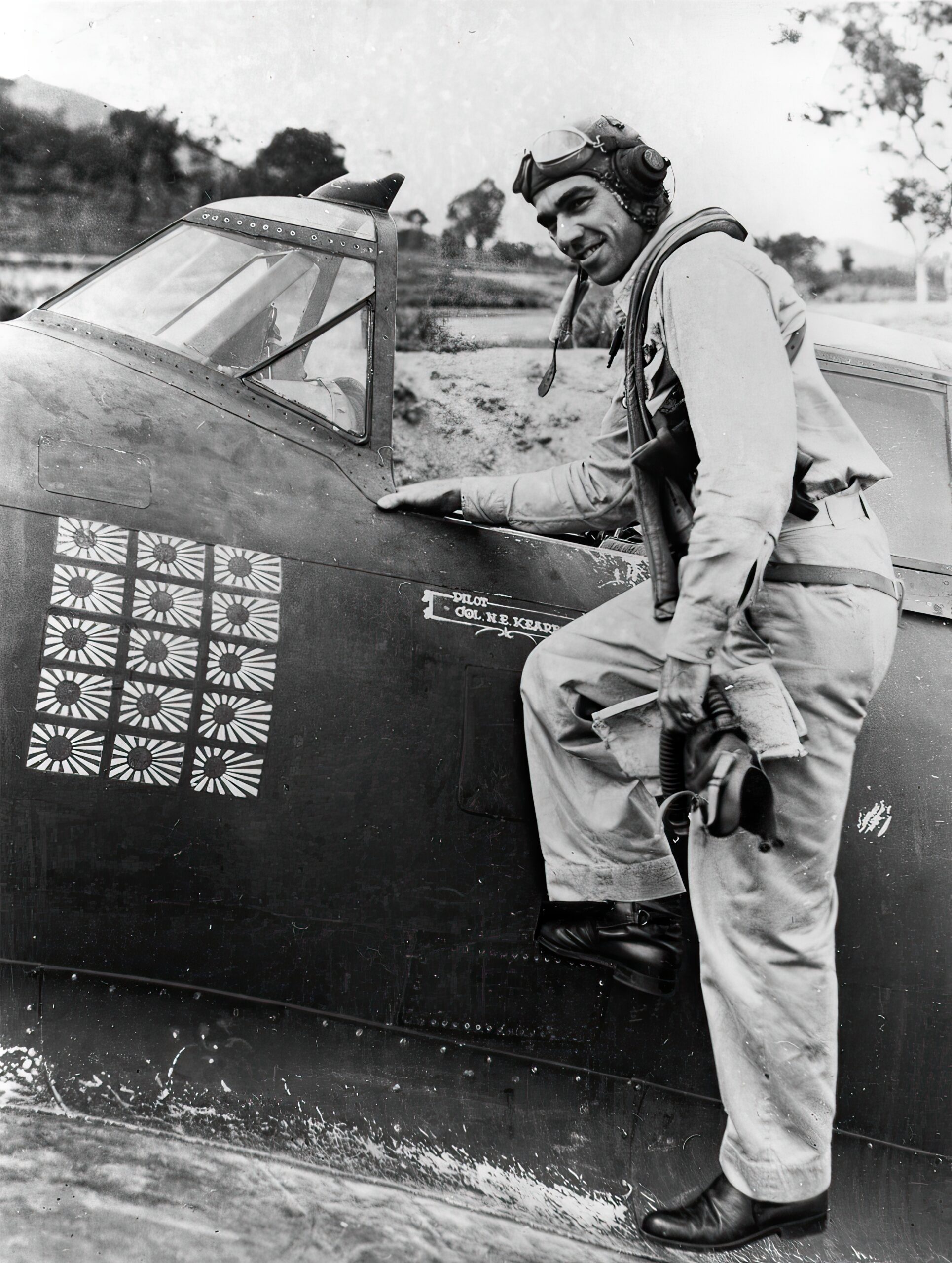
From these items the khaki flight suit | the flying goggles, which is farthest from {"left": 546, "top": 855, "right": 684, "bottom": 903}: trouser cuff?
the flying goggles

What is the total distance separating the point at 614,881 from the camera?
8.56 feet

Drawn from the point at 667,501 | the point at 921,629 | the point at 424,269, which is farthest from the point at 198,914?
the point at 424,269

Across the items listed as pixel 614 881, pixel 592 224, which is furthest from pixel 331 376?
pixel 614 881

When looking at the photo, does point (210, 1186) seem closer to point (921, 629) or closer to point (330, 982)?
point (330, 982)

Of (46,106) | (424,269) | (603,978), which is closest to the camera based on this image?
(603,978)

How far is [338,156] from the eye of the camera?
6859 mm

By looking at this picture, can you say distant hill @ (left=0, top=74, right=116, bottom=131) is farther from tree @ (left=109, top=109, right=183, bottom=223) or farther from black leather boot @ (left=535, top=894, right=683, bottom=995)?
black leather boot @ (left=535, top=894, right=683, bottom=995)

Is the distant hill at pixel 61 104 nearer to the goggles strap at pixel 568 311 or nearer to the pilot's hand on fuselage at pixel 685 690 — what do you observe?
the goggles strap at pixel 568 311

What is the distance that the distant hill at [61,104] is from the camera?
14.5ft

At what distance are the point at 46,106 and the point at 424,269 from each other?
4.33 metres

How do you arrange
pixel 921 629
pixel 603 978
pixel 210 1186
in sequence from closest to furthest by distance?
pixel 210 1186 < pixel 603 978 < pixel 921 629

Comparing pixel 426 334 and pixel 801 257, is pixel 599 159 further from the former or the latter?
pixel 801 257

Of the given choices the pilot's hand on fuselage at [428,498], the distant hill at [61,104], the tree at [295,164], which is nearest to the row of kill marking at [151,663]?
the pilot's hand on fuselage at [428,498]

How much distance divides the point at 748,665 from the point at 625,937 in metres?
0.77
